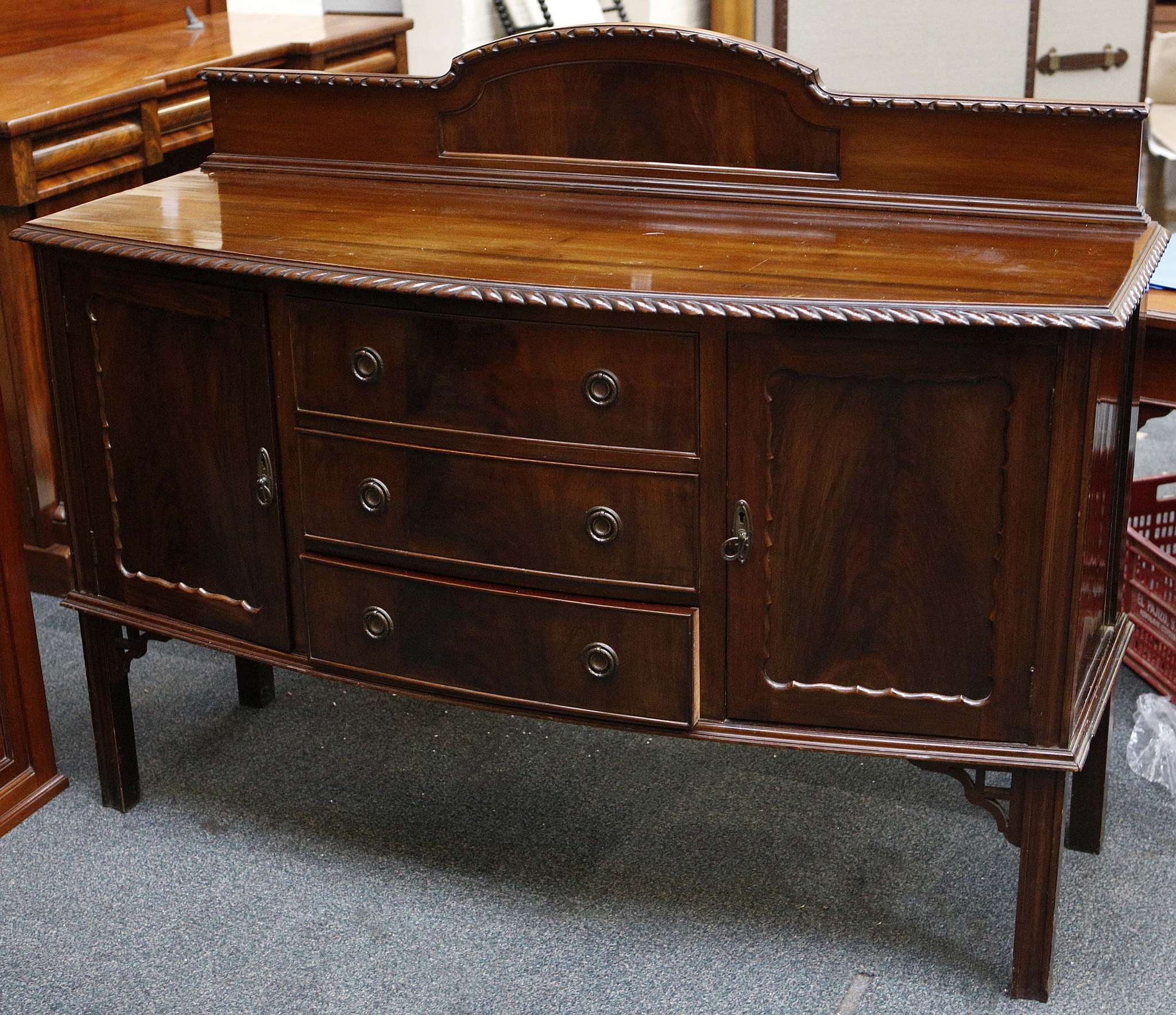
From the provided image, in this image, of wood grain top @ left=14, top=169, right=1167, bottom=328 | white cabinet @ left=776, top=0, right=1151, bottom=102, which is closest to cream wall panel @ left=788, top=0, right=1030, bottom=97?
white cabinet @ left=776, top=0, right=1151, bottom=102

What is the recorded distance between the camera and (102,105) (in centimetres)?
286

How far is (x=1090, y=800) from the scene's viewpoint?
2.18m

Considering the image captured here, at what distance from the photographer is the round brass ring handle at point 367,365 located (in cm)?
182

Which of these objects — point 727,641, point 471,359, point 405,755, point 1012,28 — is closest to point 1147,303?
point 727,641

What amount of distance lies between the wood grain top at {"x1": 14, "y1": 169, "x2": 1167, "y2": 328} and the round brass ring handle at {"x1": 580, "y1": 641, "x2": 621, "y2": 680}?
0.46m

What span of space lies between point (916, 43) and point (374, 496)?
3722mm

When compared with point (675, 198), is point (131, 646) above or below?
below

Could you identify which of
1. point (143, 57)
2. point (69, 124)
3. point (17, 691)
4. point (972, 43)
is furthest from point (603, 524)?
point (972, 43)

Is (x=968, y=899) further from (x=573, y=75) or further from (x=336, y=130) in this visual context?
(x=336, y=130)

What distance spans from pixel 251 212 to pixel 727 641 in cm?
93

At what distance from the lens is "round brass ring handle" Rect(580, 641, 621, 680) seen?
1822 mm

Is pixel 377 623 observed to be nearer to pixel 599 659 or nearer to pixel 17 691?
pixel 599 659

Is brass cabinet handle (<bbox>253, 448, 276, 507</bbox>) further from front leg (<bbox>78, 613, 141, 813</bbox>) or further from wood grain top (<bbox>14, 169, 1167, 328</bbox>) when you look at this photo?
front leg (<bbox>78, 613, 141, 813</bbox>)

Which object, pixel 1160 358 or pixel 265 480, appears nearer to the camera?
pixel 265 480
